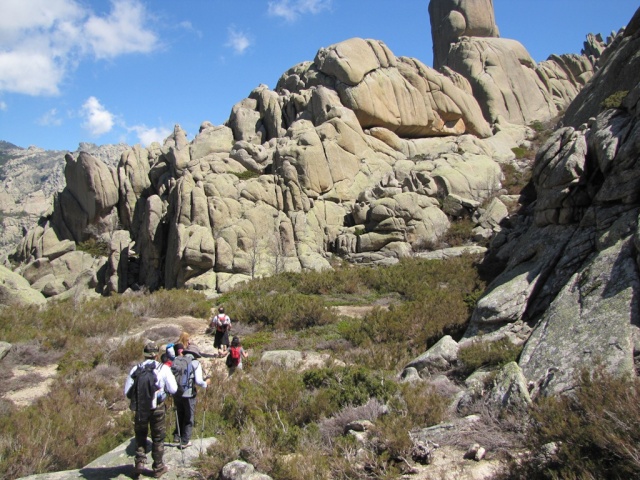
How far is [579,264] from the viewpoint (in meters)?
11.8

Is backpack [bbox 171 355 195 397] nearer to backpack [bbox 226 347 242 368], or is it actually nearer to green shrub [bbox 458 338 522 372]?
backpack [bbox 226 347 242 368]

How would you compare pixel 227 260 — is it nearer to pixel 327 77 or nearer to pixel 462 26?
pixel 327 77

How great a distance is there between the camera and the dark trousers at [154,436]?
21.6 feet

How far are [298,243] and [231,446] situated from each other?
27.5 metres

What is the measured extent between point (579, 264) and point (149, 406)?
10.5 meters

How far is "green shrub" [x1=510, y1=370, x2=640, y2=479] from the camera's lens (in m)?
4.59

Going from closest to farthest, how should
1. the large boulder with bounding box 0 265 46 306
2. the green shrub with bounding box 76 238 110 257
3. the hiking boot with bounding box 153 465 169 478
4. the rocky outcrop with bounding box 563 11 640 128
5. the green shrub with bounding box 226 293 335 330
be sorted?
the hiking boot with bounding box 153 465 169 478
the green shrub with bounding box 226 293 335 330
the rocky outcrop with bounding box 563 11 640 128
the large boulder with bounding box 0 265 46 306
the green shrub with bounding box 76 238 110 257

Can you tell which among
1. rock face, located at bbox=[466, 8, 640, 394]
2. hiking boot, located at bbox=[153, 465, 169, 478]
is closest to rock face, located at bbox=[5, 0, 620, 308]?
rock face, located at bbox=[466, 8, 640, 394]

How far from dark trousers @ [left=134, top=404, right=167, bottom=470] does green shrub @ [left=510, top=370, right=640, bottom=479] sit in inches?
186

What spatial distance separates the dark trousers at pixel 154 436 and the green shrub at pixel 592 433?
4.74 m

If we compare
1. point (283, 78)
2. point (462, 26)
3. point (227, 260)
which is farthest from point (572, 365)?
point (462, 26)

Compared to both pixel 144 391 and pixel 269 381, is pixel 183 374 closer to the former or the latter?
pixel 144 391

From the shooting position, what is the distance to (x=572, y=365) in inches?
326

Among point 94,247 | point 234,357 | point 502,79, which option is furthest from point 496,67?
point 234,357
